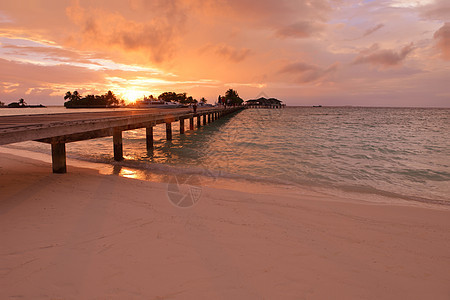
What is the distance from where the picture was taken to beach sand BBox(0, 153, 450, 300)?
2.71 meters

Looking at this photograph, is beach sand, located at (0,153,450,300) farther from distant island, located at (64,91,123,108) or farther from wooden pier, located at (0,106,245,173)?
distant island, located at (64,91,123,108)

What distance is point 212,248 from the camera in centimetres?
352

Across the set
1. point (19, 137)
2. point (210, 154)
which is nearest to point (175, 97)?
point (210, 154)

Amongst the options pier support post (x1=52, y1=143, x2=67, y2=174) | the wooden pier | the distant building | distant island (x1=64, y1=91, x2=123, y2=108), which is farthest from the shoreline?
the distant building

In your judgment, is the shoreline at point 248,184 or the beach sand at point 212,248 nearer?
the beach sand at point 212,248

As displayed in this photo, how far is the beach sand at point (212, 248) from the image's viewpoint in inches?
107

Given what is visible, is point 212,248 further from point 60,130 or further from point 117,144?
point 117,144

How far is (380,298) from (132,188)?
5416 millimetres

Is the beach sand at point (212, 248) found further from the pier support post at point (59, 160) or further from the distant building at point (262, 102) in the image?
the distant building at point (262, 102)

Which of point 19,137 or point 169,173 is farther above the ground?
point 19,137

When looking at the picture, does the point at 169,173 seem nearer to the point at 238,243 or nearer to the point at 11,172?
the point at 11,172

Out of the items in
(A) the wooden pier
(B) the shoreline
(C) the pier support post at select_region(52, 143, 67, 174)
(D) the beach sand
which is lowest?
(B) the shoreline

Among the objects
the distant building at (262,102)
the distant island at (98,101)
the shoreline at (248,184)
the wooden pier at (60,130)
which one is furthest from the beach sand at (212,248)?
the distant building at (262,102)

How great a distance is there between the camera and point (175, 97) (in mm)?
123250
